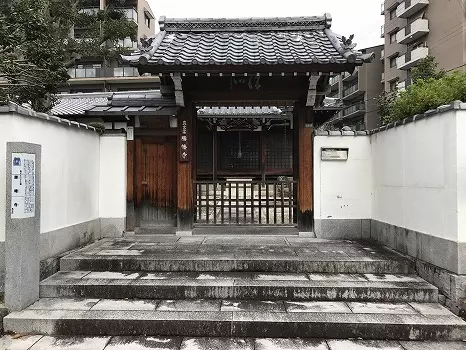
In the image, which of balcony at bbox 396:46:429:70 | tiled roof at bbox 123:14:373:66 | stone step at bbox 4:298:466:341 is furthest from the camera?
balcony at bbox 396:46:429:70

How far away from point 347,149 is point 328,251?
279cm

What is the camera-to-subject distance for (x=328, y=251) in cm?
712

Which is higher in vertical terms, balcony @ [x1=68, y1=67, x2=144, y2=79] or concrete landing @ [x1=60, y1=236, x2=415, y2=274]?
balcony @ [x1=68, y1=67, x2=144, y2=79]

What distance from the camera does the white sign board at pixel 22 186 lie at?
507 centimetres

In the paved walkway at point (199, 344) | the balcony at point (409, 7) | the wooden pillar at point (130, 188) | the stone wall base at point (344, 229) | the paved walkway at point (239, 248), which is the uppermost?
the balcony at point (409, 7)

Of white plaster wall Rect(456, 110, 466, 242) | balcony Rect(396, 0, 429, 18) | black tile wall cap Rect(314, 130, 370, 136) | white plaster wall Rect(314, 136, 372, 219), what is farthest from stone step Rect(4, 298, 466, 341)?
balcony Rect(396, 0, 429, 18)


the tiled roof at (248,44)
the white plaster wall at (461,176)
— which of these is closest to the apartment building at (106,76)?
the tiled roof at (248,44)

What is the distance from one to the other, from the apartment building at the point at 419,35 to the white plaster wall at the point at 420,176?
881 inches

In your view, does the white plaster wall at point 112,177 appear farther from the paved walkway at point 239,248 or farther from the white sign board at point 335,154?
the white sign board at point 335,154

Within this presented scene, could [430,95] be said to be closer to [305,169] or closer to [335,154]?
[335,154]

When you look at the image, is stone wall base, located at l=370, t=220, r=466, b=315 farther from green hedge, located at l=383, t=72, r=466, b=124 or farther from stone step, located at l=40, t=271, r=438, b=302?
green hedge, located at l=383, t=72, r=466, b=124

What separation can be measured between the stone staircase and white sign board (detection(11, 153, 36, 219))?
1.36 meters

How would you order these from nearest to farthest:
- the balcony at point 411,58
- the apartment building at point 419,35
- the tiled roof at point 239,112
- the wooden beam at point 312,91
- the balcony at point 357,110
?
the wooden beam at point 312,91
the tiled roof at point 239,112
the apartment building at point 419,35
the balcony at point 411,58
the balcony at point 357,110

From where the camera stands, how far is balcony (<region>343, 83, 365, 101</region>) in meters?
45.1
